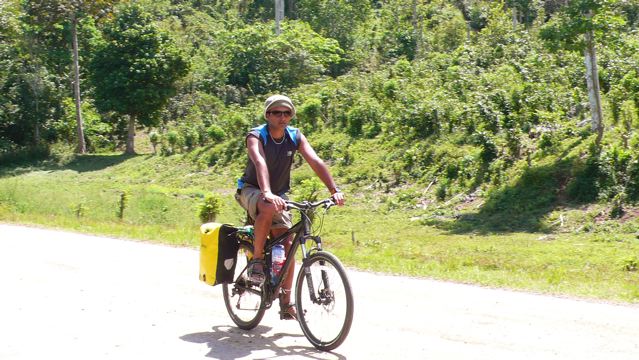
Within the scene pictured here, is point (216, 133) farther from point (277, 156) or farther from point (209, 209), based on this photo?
point (277, 156)

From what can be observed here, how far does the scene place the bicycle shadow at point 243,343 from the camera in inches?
267

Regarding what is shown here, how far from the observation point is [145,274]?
10.6 metres

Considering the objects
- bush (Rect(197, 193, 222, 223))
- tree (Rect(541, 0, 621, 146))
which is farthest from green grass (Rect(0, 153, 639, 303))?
tree (Rect(541, 0, 621, 146))

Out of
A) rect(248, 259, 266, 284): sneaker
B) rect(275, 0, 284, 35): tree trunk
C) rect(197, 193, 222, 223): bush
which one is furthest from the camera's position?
rect(275, 0, 284, 35): tree trunk

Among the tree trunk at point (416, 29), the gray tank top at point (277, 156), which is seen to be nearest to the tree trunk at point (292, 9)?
the tree trunk at point (416, 29)

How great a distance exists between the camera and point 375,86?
33.4 m

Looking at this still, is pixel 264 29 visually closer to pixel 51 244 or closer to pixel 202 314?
pixel 51 244

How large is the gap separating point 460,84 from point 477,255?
48.7 feet

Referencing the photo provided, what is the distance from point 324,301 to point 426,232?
13857 mm

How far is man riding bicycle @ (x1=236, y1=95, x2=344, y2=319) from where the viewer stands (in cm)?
722

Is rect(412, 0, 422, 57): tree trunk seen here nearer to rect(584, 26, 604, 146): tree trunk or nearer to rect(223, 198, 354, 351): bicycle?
rect(584, 26, 604, 146): tree trunk

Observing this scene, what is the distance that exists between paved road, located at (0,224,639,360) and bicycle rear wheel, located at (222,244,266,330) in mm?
124

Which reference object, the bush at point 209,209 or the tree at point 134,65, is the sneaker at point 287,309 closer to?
the bush at point 209,209

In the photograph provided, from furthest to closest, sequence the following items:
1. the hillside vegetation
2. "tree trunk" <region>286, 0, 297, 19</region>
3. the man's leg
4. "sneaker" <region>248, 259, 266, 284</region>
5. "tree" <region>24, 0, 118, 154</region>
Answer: "tree trunk" <region>286, 0, 297, 19</region>
"tree" <region>24, 0, 118, 154</region>
the hillside vegetation
"sneaker" <region>248, 259, 266, 284</region>
the man's leg
